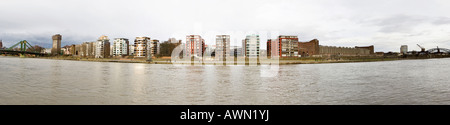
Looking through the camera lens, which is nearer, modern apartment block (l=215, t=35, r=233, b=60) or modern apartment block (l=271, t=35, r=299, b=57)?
modern apartment block (l=215, t=35, r=233, b=60)

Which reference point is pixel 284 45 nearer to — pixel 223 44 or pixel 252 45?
pixel 252 45

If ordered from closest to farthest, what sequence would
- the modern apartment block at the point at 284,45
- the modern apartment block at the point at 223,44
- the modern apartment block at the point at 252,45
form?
the modern apartment block at the point at 252,45 < the modern apartment block at the point at 223,44 < the modern apartment block at the point at 284,45

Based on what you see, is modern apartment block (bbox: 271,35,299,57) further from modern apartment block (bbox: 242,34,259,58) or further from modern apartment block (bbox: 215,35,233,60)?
modern apartment block (bbox: 215,35,233,60)

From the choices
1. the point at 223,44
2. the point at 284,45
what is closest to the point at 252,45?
the point at 223,44

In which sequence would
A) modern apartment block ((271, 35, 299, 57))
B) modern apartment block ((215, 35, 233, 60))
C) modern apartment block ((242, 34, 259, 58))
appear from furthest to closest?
1. modern apartment block ((271, 35, 299, 57))
2. modern apartment block ((215, 35, 233, 60))
3. modern apartment block ((242, 34, 259, 58))

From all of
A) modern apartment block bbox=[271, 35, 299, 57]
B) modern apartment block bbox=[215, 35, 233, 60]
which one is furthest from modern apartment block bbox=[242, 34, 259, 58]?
modern apartment block bbox=[271, 35, 299, 57]

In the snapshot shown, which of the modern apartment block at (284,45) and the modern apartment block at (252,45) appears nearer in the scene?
the modern apartment block at (252,45)

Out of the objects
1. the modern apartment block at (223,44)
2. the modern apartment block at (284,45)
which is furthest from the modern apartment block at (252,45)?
the modern apartment block at (284,45)

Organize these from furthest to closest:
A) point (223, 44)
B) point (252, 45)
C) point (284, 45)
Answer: point (284, 45) → point (223, 44) → point (252, 45)

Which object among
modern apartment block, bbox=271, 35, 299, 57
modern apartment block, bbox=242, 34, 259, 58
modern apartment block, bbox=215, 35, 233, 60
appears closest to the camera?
modern apartment block, bbox=242, 34, 259, 58

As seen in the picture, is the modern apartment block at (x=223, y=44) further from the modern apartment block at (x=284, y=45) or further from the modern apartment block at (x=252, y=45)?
the modern apartment block at (x=284, y=45)

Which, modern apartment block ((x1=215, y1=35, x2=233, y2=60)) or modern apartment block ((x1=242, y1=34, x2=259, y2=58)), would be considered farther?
modern apartment block ((x1=215, y1=35, x2=233, y2=60))
